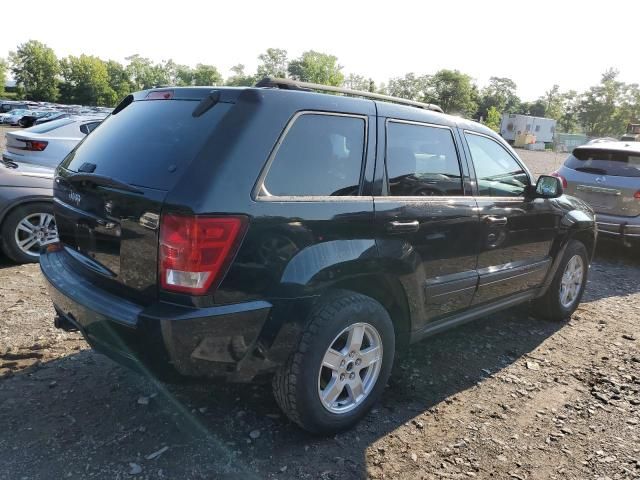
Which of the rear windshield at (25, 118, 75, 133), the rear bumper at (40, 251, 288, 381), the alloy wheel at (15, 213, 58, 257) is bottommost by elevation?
the alloy wheel at (15, 213, 58, 257)

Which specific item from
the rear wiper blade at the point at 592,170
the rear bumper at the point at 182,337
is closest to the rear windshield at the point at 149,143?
the rear bumper at the point at 182,337

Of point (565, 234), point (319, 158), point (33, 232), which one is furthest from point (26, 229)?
point (565, 234)

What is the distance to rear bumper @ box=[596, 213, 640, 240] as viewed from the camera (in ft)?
22.6

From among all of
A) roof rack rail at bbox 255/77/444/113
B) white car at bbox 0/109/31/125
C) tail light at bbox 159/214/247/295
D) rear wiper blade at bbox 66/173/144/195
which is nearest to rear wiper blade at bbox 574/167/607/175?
roof rack rail at bbox 255/77/444/113

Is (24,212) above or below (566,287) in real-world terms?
above

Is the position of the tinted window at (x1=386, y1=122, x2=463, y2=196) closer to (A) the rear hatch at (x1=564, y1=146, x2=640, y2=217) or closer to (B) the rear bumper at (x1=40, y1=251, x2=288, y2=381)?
(B) the rear bumper at (x1=40, y1=251, x2=288, y2=381)

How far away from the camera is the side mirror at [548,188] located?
407 cm

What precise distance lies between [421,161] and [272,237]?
1326 mm

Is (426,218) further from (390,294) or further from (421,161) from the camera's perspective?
(390,294)

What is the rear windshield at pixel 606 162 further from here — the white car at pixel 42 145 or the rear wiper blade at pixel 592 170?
the white car at pixel 42 145

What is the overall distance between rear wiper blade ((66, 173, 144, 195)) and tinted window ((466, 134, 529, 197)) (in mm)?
2351

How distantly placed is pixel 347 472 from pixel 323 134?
1.76m

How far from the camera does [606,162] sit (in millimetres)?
7250

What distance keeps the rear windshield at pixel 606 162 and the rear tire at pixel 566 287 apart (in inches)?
111
